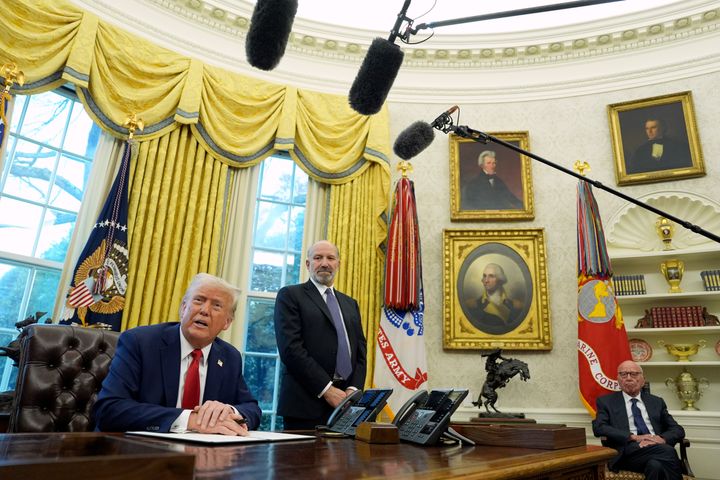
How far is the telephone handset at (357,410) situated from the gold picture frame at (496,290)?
371 centimetres

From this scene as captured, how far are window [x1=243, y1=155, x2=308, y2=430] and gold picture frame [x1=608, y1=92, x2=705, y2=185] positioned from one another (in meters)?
3.55

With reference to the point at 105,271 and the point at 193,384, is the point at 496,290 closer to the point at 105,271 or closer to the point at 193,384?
the point at 105,271

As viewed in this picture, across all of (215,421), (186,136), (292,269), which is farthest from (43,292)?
(215,421)

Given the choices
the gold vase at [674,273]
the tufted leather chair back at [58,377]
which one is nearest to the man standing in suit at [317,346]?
the tufted leather chair back at [58,377]

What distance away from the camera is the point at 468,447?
1571 mm

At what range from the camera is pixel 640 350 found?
5.16 m

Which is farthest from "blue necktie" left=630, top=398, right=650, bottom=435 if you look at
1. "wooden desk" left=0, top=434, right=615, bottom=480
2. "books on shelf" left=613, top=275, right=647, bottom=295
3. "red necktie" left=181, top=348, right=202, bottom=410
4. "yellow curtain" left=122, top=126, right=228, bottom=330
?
"yellow curtain" left=122, top=126, right=228, bottom=330

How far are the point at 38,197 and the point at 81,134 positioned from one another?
2.43 ft

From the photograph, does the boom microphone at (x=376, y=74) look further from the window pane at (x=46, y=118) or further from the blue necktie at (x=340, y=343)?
the window pane at (x=46, y=118)

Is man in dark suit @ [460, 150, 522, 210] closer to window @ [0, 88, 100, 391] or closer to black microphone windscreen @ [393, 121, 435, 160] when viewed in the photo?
black microphone windscreen @ [393, 121, 435, 160]

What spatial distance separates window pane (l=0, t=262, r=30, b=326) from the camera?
4.17m

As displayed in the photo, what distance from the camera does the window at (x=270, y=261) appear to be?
17.4 feet

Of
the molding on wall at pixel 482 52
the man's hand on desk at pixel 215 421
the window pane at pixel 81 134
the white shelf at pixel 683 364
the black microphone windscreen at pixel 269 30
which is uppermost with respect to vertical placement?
the molding on wall at pixel 482 52

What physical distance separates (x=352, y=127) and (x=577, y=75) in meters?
2.79
